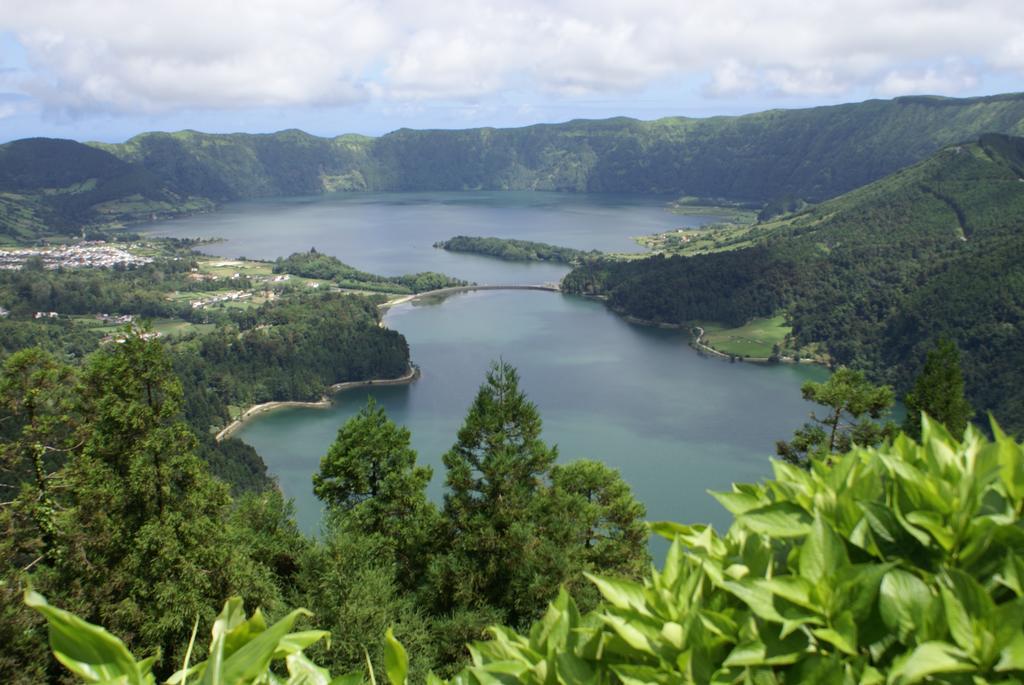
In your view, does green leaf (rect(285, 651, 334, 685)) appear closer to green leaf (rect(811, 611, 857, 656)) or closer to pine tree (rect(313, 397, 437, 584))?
green leaf (rect(811, 611, 857, 656))

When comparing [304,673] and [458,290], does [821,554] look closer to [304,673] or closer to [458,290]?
[304,673]

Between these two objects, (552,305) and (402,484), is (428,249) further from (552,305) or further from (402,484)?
(402,484)

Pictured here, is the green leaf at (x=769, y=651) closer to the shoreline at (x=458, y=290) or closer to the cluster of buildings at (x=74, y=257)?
the shoreline at (x=458, y=290)

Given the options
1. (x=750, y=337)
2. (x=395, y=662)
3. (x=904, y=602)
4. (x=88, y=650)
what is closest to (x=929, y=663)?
(x=904, y=602)

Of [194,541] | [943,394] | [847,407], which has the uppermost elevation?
[943,394]

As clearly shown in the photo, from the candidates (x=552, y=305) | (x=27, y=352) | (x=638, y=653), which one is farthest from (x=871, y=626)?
(x=552, y=305)

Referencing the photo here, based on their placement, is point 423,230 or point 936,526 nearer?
point 936,526

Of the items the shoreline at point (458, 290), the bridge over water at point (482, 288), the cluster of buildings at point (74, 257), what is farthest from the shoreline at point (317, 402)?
the cluster of buildings at point (74, 257)

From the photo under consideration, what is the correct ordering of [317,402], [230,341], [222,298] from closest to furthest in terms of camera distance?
Result: [317,402]
[230,341]
[222,298]
